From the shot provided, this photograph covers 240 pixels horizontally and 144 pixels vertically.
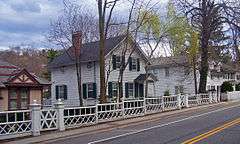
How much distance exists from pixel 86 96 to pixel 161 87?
985 inches

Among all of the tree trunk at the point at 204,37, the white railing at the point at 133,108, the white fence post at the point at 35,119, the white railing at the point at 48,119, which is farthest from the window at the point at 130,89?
the white fence post at the point at 35,119

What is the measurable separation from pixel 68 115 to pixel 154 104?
10939mm

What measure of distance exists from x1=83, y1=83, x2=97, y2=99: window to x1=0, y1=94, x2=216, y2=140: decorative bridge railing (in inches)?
409

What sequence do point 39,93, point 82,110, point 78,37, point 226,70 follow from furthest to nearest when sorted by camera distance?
point 226,70, point 78,37, point 39,93, point 82,110

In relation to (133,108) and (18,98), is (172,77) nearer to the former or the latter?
(133,108)

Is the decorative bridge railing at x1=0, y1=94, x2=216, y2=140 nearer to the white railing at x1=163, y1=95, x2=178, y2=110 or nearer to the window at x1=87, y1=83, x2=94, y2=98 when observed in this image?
the white railing at x1=163, y1=95, x2=178, y2=110

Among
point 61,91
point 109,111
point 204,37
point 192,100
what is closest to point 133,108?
point 109,111

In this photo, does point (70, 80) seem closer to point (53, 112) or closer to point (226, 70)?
point (53, 112)

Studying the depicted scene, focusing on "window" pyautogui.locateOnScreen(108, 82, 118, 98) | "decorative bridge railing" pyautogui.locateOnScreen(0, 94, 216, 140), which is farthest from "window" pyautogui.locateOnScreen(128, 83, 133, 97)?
"decorative bridge railing" pyautogui.locateOnScreen(0, 94, 216, 140)

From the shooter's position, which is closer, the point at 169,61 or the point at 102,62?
the point at 102,62

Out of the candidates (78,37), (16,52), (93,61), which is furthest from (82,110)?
(16,52)

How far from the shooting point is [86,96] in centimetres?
4212

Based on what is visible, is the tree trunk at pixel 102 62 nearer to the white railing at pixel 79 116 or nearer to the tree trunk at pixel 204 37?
the white railing at pixel 79 116

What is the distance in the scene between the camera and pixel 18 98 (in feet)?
89.5
